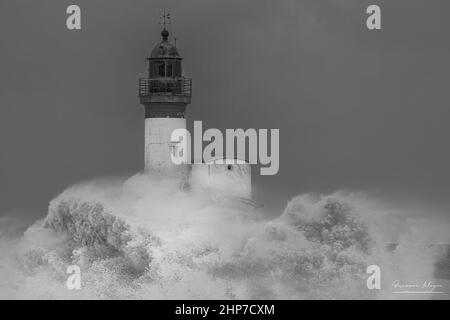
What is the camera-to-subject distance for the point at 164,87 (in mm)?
142250

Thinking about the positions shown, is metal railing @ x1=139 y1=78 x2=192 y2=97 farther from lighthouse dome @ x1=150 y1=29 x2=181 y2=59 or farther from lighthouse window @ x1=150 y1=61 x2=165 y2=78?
lighthouse dome @ x1=150 y1=29 x2=181 y2=59

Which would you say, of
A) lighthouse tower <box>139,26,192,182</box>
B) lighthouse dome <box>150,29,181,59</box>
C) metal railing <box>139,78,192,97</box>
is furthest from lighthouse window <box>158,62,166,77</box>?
lighthouse dome <box>150,29,181,59</box>

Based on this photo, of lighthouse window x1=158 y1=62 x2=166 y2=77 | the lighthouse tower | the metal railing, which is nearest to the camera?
the lighthouse tower

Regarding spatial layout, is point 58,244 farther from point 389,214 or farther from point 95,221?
point 389,214

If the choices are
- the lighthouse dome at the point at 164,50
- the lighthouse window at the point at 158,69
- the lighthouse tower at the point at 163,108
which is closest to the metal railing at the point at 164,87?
the lighthouse tower at the point at 163,108

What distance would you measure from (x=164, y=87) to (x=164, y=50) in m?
1.27

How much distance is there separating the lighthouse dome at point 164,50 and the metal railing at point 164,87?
2.70 ft

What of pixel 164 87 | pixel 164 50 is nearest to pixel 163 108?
pixel 164 87

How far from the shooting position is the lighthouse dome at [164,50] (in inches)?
5595

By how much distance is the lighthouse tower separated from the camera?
465ft

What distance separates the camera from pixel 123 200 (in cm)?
14250

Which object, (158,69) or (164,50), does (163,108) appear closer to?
(158,69)
